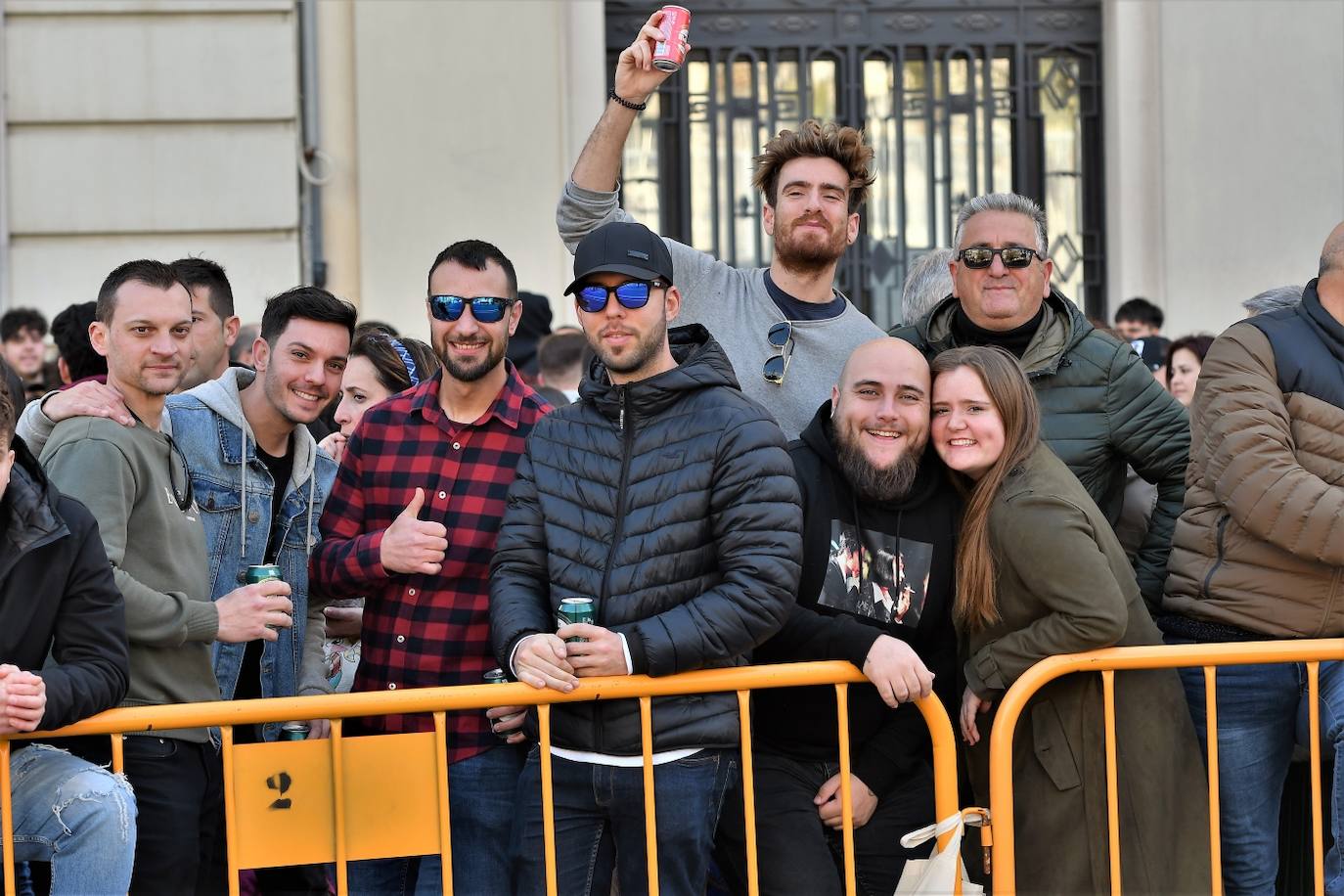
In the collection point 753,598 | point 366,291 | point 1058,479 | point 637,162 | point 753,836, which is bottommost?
point 753,836

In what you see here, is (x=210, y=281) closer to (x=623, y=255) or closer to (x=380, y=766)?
(x=623, y=255)

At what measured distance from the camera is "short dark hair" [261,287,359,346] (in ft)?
14.8

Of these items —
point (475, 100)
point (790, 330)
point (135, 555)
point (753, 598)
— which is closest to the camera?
point (753, 598)

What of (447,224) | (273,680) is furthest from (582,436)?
(447,224)

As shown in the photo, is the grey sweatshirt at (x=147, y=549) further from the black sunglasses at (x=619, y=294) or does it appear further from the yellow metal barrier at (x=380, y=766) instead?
the black sunglasses at (x=619, y=294)

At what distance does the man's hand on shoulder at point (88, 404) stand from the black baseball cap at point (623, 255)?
3.90 feet

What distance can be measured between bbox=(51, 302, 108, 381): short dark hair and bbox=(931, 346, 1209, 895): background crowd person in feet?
8.87

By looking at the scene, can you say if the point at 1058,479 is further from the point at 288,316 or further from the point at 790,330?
the point at 288,316

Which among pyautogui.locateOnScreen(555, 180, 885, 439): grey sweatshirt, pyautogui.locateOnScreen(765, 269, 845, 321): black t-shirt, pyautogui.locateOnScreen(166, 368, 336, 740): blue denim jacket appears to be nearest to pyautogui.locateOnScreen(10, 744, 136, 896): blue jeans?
pyautogui.locateOnScreen(166, 368, 336, 740): blue denim jacket

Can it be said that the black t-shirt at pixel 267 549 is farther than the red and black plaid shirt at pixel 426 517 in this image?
Yes

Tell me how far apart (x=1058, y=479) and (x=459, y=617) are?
1600mm

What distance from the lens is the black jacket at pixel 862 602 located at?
394cm

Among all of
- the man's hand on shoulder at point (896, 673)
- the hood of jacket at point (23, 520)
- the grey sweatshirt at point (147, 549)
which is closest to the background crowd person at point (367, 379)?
the grey sweatshirt at point (147, 549)

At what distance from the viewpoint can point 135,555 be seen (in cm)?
394
